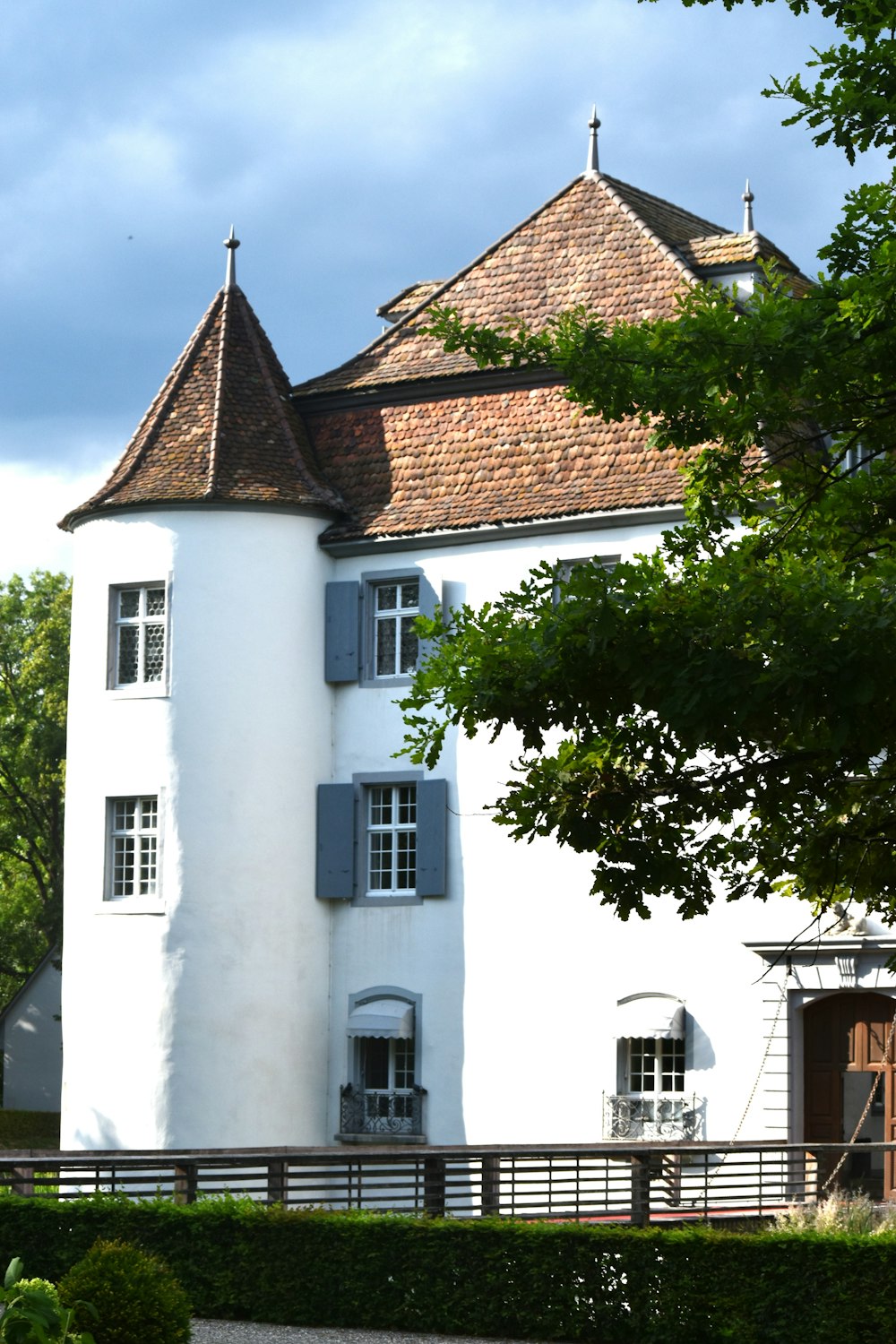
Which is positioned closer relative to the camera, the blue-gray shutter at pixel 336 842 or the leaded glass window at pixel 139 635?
the blue-gray shutter at pixel 336 842

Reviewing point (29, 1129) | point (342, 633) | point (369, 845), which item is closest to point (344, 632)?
→ point (342, 633)

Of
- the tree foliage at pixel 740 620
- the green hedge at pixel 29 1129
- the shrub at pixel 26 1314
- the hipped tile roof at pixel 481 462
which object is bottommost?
the green hedge at pixel 29 1129

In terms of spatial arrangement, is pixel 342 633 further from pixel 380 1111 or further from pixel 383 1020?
pixel 380 1111

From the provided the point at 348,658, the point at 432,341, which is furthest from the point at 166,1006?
the point at 432,341

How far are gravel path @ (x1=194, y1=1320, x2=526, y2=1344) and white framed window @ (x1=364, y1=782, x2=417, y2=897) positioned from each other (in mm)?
11737

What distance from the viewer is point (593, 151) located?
3077 cm

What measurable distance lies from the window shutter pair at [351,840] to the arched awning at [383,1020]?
4.52 feet

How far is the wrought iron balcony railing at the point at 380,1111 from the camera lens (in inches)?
1057

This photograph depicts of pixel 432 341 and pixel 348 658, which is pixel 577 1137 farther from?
pixel 432 341

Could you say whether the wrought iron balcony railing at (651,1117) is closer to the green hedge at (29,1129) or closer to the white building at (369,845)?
the white building at (369,845)

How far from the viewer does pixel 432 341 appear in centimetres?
2922

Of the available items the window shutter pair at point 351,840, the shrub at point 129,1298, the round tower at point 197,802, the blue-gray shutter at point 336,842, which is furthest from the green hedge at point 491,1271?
the blue-gray shutter at point 336,842

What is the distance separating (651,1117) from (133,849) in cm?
728

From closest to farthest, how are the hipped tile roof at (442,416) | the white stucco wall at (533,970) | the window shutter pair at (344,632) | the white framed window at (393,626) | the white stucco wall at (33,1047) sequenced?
the white stucco wall at (533,970)
the hipped tile roof at (442,416)
the white framed window at (393,626)
the window shutter pair at (344,632)
the white stucco wall at (33,1047)
